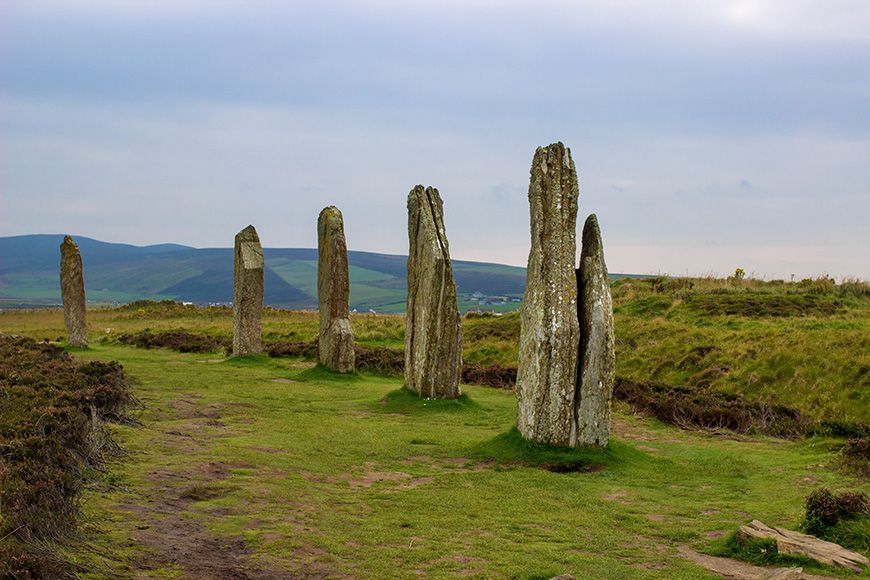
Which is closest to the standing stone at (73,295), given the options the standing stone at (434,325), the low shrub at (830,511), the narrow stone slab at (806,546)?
the standing stone at (434,325)

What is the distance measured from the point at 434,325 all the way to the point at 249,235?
12657 mm

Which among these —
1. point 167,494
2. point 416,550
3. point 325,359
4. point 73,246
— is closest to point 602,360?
point 416,550

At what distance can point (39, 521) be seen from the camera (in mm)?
8430

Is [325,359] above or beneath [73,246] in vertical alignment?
beneath

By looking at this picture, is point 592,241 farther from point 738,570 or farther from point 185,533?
point 185,533

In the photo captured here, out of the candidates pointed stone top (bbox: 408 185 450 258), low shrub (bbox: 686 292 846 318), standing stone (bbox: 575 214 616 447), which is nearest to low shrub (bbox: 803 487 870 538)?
standing stone (bbox: 575 214 616 447)

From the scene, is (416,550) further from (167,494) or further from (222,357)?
(222,357)

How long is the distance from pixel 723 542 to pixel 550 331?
565cm

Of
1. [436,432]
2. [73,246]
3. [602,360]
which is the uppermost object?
[73,246]

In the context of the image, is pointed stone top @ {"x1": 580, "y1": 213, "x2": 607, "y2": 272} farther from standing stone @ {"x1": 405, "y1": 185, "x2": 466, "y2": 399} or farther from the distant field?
the distant field

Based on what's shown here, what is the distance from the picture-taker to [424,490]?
1316cm

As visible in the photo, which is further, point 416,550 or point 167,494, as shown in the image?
point 167,494

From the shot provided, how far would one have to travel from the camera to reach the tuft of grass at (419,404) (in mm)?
20828

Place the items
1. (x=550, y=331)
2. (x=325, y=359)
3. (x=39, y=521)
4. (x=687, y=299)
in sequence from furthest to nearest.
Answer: (x=687, y=299)
(x=325, y=359)
(x=550, y=331)
(x=39, y=521)
